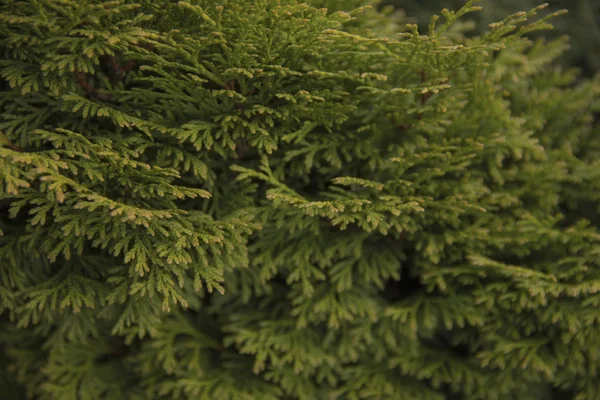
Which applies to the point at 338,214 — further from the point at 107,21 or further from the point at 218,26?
the point at 107,21

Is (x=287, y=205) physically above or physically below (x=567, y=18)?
below

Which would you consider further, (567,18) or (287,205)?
(567,18)

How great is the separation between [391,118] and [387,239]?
2.23 feet

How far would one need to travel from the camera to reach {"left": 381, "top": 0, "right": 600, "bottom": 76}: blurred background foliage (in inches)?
167

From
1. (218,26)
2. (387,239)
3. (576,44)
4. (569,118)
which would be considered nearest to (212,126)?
(218,26)

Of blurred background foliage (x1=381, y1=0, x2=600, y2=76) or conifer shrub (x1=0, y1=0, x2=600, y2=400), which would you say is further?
blurred background foliage (x1=381, y1=0, x2=600, y2=76)

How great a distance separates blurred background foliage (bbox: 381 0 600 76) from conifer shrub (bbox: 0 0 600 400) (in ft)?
3.91

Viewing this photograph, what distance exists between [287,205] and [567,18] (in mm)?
3436

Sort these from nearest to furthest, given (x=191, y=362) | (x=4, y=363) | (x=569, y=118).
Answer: (x=191, y=362), (x=569, y=118), (x=4, y=363)

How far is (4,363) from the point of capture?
11.4 ft

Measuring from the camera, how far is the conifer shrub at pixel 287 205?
2271 millimetres

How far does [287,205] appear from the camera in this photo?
2.63 m

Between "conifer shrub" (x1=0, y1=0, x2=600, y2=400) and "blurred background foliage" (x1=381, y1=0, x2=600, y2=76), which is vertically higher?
"blurred background foliage" (x1=381, y1=0, x2=600, y2=76)

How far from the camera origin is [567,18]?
4.46 m
